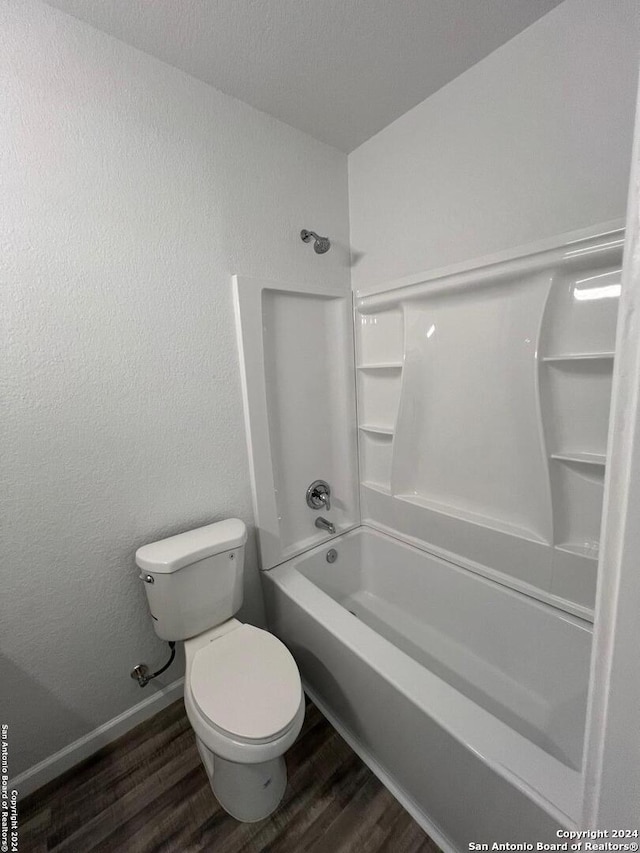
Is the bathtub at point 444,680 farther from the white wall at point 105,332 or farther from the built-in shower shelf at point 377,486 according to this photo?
the white wall at point 105,332

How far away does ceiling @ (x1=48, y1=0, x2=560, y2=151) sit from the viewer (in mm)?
1067

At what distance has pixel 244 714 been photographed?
102 centimetres

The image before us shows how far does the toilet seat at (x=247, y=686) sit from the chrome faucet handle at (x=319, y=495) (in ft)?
2.25

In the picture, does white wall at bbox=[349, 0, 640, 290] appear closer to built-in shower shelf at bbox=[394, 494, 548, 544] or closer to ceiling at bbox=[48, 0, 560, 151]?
ceiling at bbox=[48, 0, 560, 151]

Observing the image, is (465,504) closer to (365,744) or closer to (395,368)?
(395,368)

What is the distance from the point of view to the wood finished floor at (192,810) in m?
1.07

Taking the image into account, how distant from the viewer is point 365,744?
50.8 inches

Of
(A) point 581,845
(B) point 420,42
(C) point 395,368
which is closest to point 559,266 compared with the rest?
(C) point 395,368

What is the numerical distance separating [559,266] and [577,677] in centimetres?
146

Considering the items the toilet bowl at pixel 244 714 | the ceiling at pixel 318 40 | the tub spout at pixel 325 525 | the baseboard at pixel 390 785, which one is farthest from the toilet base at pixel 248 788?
the ceiling at pixel 318 40

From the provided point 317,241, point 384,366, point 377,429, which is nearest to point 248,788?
point 377,429

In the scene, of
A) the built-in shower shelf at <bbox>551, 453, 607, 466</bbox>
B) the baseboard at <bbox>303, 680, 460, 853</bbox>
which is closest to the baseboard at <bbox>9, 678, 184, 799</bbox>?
the baseboard at <bbox>303, 680, 460, 853</bbox>

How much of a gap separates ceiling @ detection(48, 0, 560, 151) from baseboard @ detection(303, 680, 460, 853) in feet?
8.24

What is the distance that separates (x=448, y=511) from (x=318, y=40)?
6.17 feet
